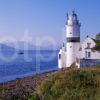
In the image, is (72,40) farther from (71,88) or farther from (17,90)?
(71,88)

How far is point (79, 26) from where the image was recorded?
123 ft

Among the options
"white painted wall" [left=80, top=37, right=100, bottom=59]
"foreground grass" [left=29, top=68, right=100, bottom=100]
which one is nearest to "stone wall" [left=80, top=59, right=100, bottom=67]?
"white painted wall" [left=80, top=37, right=100, bottom=59]

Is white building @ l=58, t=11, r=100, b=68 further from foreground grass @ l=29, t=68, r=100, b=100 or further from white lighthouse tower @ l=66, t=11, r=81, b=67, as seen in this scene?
foreground grass @ l=29, t=68, r=100, b=100

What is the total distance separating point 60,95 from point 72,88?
→ 65cm

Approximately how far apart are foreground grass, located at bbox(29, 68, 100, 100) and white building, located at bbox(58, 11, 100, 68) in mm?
18917

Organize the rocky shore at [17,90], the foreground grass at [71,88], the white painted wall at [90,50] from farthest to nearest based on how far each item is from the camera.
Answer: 1. the white painted wall at [90,50]
2. the rocky shore at [17,90]
3. the foreground grass at [71,88]

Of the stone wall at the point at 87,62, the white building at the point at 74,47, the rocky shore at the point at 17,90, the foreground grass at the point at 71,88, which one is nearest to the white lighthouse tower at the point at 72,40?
the white building at the point at 74,47

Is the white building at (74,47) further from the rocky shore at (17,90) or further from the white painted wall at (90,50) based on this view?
the rocky shore at (17,90)

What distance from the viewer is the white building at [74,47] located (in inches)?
1402

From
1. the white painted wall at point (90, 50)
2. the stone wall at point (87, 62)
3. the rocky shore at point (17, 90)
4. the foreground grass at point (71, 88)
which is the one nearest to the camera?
the foreground grass at point (71, 88)

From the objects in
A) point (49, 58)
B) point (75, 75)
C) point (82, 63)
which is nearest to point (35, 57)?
point (49, 58)

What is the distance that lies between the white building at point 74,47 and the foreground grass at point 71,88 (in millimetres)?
18917

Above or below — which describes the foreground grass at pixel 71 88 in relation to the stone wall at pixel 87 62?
below

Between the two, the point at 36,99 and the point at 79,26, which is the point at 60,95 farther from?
the point at 79,26
